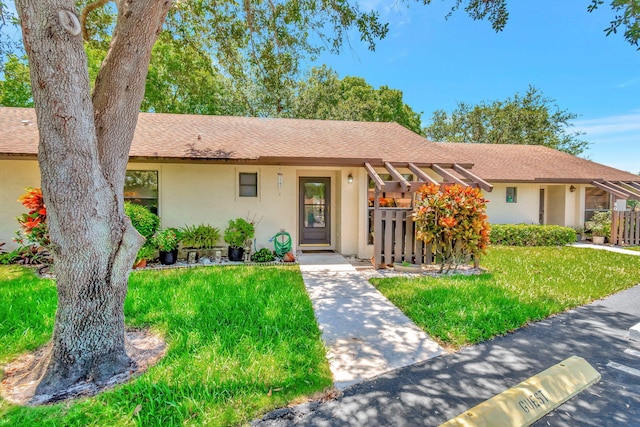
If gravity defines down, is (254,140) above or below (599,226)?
above

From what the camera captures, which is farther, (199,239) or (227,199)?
(227,199)

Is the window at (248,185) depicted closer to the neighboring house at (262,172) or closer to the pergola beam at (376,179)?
the neighboring house at (262,172)

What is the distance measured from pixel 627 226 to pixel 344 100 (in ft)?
70.5

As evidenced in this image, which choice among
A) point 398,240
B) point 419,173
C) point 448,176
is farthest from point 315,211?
A: point 448,176

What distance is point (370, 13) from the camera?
6508mm

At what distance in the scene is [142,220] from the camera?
7.57 m

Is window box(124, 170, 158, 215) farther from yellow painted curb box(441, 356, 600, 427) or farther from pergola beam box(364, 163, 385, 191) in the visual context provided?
yellow painted curb box(441, 356, 600, 427)

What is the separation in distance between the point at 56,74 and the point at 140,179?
281 inches

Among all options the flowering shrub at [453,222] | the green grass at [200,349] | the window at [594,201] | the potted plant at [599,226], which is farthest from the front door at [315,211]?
the window at [594,201]

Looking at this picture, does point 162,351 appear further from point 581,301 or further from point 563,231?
point 563,231

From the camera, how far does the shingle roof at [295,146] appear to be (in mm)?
8609

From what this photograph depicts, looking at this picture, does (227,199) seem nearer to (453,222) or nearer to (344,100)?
(453,222)

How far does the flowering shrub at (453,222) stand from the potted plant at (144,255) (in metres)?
6.95

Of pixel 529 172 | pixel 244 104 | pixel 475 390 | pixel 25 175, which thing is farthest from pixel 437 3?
pixel 244 104
